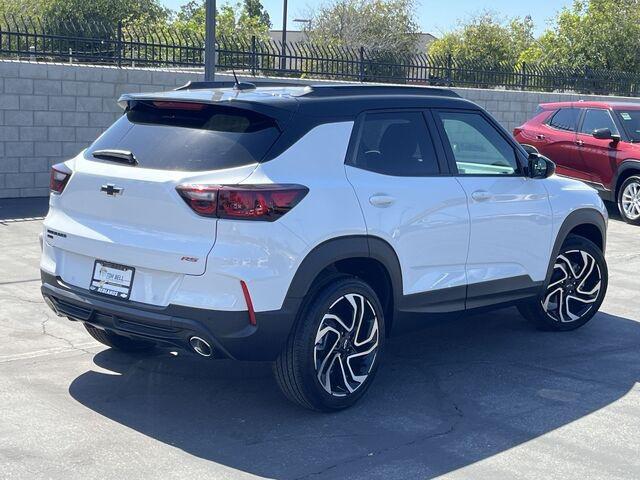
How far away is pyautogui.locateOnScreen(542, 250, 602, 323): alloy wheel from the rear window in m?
3.11

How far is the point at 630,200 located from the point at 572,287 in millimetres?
6852

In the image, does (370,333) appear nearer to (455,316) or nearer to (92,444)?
(455,316)

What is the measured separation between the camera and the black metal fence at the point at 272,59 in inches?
538

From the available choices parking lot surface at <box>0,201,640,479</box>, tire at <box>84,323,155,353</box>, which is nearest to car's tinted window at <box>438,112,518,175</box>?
parking lot surface at <box>0,201,640,479</box>

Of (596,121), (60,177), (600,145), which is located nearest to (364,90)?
(60,177)

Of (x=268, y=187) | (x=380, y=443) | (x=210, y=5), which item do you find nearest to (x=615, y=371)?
(x=380, y=443)

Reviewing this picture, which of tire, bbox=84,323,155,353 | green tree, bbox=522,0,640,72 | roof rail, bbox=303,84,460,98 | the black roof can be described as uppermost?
green tree, bbox=522,0,640,72

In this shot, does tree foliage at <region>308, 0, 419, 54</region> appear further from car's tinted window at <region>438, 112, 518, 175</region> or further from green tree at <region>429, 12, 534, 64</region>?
car's tinted window at <region>438, 112, 518, 175</region>

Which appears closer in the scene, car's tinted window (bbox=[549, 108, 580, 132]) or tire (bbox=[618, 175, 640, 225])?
tire (bbox=[618, 175, 640, 225])

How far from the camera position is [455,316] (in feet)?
21.0

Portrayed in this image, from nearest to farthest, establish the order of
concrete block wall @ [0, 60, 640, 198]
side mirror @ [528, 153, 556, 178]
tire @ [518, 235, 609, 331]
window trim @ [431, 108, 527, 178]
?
window trim @ [431, 108, 527, 178]
side mirror @ [528, 153, 556, 178]
tire @ [518, 235, 609, 331]
concrete block wall @ [0, 60, 640, 198]

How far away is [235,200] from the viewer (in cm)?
502

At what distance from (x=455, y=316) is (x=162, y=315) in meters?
2.14

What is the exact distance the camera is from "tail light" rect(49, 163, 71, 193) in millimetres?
5715
